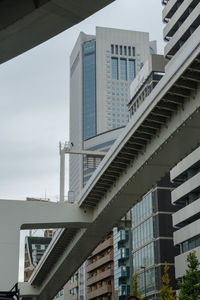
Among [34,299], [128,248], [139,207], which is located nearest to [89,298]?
[128,248]

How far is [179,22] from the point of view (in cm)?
7512

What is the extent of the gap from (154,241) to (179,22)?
3206 cm

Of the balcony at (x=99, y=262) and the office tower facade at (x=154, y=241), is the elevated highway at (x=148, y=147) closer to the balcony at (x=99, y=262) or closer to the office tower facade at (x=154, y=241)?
the office tower facade at (x=154, y=241)

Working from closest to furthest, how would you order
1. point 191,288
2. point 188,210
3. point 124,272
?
point 191,288 < point 188,210 < point 124,272

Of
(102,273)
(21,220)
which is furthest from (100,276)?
(21,220)

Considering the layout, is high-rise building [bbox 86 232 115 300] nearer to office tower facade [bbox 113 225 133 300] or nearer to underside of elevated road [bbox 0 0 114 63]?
office tower facade [bbox 113 225 133 300]

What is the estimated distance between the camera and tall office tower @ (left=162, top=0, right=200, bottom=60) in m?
69.8

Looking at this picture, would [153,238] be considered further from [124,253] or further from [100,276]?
[100,276]

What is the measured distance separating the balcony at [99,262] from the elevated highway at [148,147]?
6724cm

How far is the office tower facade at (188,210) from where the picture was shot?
6477cm

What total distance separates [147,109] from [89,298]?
331 ft

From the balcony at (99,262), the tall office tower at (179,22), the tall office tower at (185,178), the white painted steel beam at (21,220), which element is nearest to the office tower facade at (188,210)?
the tall office tower at (185,178)

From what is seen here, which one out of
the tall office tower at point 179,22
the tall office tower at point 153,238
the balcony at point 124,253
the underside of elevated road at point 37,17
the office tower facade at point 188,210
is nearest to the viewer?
the underside of elevated road at point 37,17

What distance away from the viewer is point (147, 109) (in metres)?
21.7
